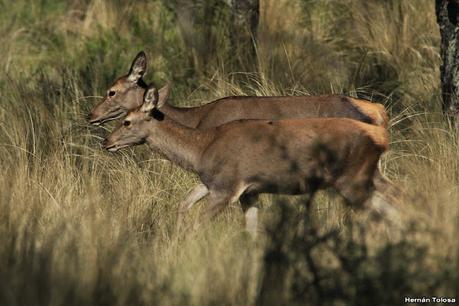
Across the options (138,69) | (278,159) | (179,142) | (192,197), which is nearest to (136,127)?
(179,142)

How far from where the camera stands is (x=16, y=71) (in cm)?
1287

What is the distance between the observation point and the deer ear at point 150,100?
8.62 metres

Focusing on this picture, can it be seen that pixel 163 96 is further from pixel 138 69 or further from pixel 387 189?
pixel 387 189

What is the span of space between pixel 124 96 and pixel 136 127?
1460mm

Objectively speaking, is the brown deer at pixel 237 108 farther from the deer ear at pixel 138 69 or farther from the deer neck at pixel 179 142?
the deer neck at pixel 179 142

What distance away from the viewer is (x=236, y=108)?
375 inches

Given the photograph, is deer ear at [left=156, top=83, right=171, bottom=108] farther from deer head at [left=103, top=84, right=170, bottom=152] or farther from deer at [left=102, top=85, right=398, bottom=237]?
deer at [left=102, top=85, right=398, bottom=237]

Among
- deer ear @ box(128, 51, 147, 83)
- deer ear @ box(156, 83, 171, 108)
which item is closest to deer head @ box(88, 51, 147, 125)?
deer ear @ box(128, 51, 147, 83)

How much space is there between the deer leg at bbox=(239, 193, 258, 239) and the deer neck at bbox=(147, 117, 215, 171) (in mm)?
455

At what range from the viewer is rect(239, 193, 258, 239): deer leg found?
7.81 m

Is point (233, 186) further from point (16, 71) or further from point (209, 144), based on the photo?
point (16, 71)

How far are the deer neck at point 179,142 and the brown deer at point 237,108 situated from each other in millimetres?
381

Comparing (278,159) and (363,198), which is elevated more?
(278,159)

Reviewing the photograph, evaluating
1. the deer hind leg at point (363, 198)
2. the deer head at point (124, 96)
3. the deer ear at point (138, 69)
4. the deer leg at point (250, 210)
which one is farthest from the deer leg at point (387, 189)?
the deer ear at point (138, 69)
